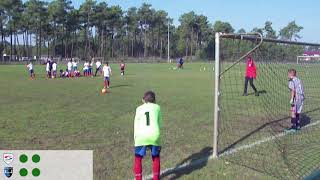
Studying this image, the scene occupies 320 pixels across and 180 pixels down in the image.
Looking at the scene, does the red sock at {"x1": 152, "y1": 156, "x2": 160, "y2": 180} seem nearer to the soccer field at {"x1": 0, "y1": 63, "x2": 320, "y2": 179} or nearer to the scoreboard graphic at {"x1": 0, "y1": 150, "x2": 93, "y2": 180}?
the soccer field at {"x1": 0, "y1": 63, "x2": 320, "y2": 179}

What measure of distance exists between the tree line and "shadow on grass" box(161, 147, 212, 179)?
Result: 297 feet

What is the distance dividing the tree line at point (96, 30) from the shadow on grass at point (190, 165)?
9050cm

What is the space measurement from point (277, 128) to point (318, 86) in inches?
466

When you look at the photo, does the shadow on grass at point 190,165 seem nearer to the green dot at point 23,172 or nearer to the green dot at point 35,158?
the green dot at point 35,158

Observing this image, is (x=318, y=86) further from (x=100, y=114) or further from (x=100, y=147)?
(x=100, y=147)

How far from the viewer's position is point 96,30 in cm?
12656

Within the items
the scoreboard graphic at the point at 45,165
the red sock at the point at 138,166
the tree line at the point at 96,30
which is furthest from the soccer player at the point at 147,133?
the tree line at the point at 96,30

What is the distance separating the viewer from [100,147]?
942cm

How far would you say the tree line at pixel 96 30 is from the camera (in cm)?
10706

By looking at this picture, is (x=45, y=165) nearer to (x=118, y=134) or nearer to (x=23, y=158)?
(x=23, y=158)

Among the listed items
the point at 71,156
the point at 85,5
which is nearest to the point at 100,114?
the point at 71,156

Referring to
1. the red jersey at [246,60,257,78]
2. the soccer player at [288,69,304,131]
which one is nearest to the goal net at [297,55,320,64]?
the soccer player at [288,69,304,131]

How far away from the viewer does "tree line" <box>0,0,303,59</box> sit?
10706cm

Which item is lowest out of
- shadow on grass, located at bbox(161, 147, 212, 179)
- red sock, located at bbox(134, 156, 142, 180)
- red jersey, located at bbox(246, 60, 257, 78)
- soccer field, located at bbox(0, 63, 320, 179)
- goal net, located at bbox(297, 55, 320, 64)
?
shadow on grass, located at bbox(161, 147, 212, 179)
